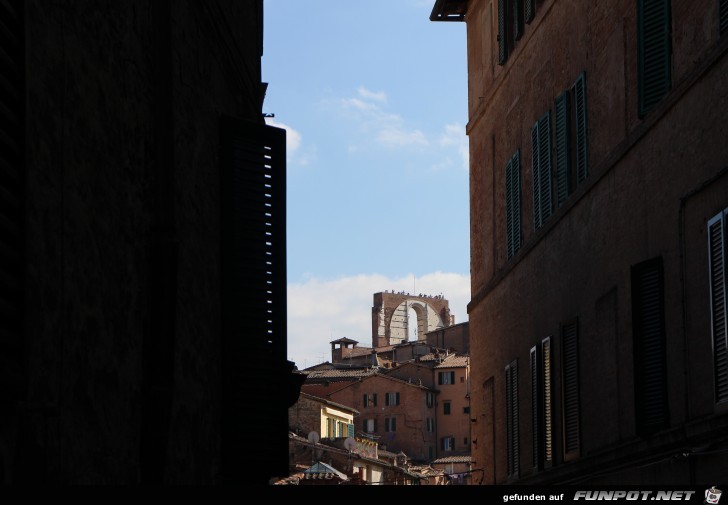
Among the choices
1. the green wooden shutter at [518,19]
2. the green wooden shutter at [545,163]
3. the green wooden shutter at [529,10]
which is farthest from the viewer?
the green wooden shutter at [518,19]

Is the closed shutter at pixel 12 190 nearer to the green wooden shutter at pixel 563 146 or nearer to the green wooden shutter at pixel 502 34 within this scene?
the green wooden shutter at pixel 563 146

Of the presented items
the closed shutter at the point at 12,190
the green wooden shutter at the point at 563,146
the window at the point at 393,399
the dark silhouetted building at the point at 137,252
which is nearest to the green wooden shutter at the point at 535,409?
the green wooden shutter at the point at 563,146

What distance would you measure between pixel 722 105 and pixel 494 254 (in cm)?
1144

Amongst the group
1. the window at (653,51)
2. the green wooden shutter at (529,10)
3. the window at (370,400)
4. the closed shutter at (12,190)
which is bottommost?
the closed shutter at (12,190)

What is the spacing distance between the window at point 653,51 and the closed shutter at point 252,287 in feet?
14.7

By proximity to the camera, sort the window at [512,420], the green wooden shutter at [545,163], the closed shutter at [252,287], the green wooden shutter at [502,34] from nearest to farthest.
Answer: the closed shutter at [252,287]
the green wooden shutter at [545,163]
the window at [512,420]
the green wooden shutter at [502,34]

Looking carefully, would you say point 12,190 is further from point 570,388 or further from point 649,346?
point 570,388

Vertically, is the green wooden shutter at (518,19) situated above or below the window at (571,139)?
above

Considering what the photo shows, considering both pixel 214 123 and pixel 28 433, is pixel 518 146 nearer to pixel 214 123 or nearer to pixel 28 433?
pixel 214 123

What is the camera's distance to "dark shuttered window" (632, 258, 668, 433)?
13375mm

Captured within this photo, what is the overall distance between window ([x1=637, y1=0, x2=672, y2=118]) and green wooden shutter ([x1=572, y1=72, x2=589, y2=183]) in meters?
2.54

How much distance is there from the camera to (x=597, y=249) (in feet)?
52.0

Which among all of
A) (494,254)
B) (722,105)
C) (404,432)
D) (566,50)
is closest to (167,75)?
(722,105)

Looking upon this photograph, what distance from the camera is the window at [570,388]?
16766mm
